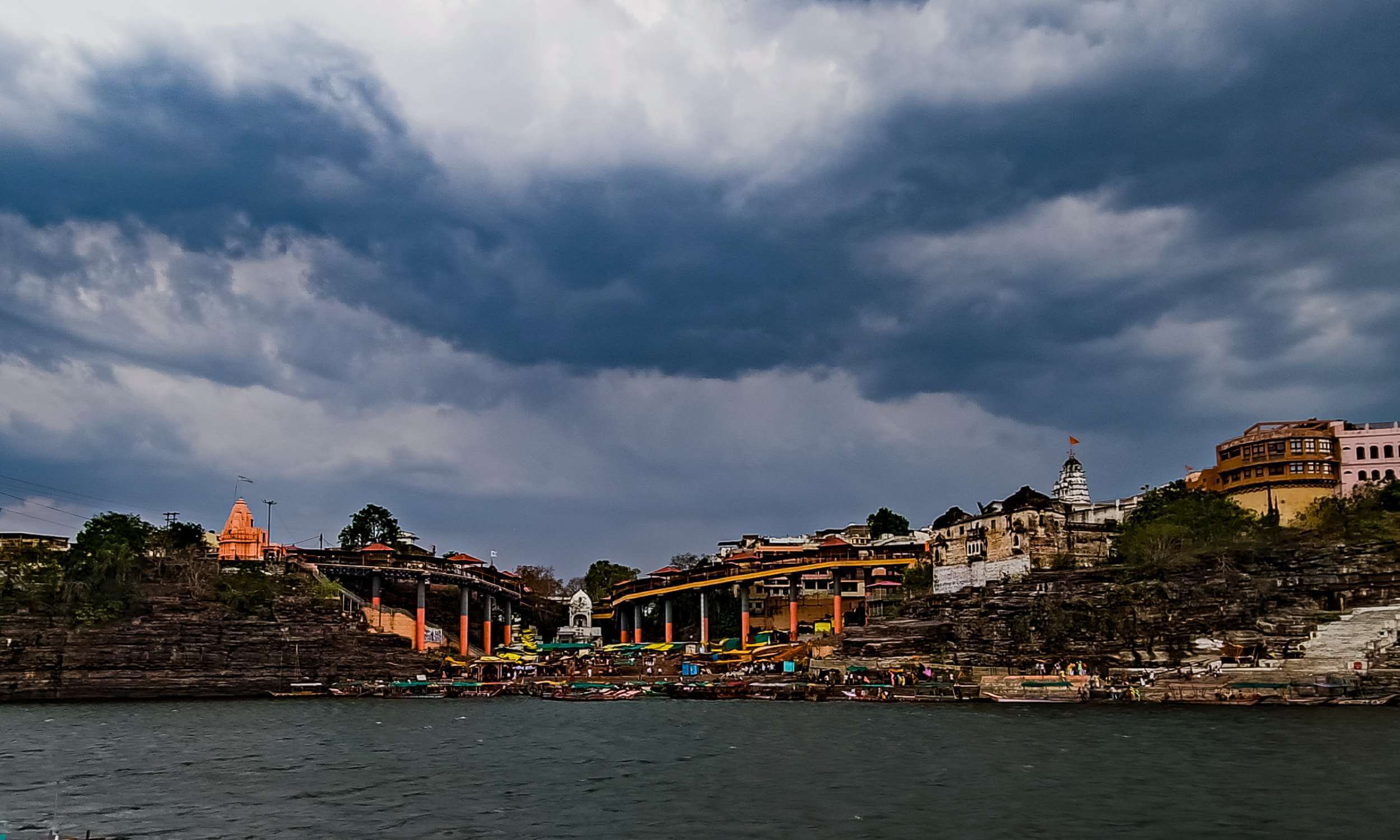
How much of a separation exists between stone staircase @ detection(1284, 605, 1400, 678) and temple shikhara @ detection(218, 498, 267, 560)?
3080 inches

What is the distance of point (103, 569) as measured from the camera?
246 feet

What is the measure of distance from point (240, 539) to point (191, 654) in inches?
891

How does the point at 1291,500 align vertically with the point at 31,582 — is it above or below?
above

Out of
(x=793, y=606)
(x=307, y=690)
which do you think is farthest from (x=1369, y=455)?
(x=307, y=690)

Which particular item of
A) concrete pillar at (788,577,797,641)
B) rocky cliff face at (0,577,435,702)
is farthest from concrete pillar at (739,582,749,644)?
rocky cliff face at (0,577,435,702)

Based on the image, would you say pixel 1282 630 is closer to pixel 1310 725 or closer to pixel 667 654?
pixel 1310 725

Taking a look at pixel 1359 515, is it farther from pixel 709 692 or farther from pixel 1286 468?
pixel 709 692

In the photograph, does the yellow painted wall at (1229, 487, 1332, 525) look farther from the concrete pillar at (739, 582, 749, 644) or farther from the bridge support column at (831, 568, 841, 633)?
the concrete pillar at (739, 582, 749, 644)

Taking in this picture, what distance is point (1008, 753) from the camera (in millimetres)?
38250

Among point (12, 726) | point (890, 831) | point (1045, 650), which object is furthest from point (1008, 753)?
point (12, 726)

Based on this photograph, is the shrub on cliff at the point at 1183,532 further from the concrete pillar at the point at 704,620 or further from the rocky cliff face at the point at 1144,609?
the concrete pillar at the point at 704,620

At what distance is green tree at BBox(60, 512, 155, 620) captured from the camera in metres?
73.6

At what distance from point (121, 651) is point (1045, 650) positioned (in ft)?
202

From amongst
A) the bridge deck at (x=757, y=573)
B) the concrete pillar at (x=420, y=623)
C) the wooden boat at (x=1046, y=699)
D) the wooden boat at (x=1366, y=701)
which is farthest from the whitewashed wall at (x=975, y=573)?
the concrete pillar at (x=420, y=623)
